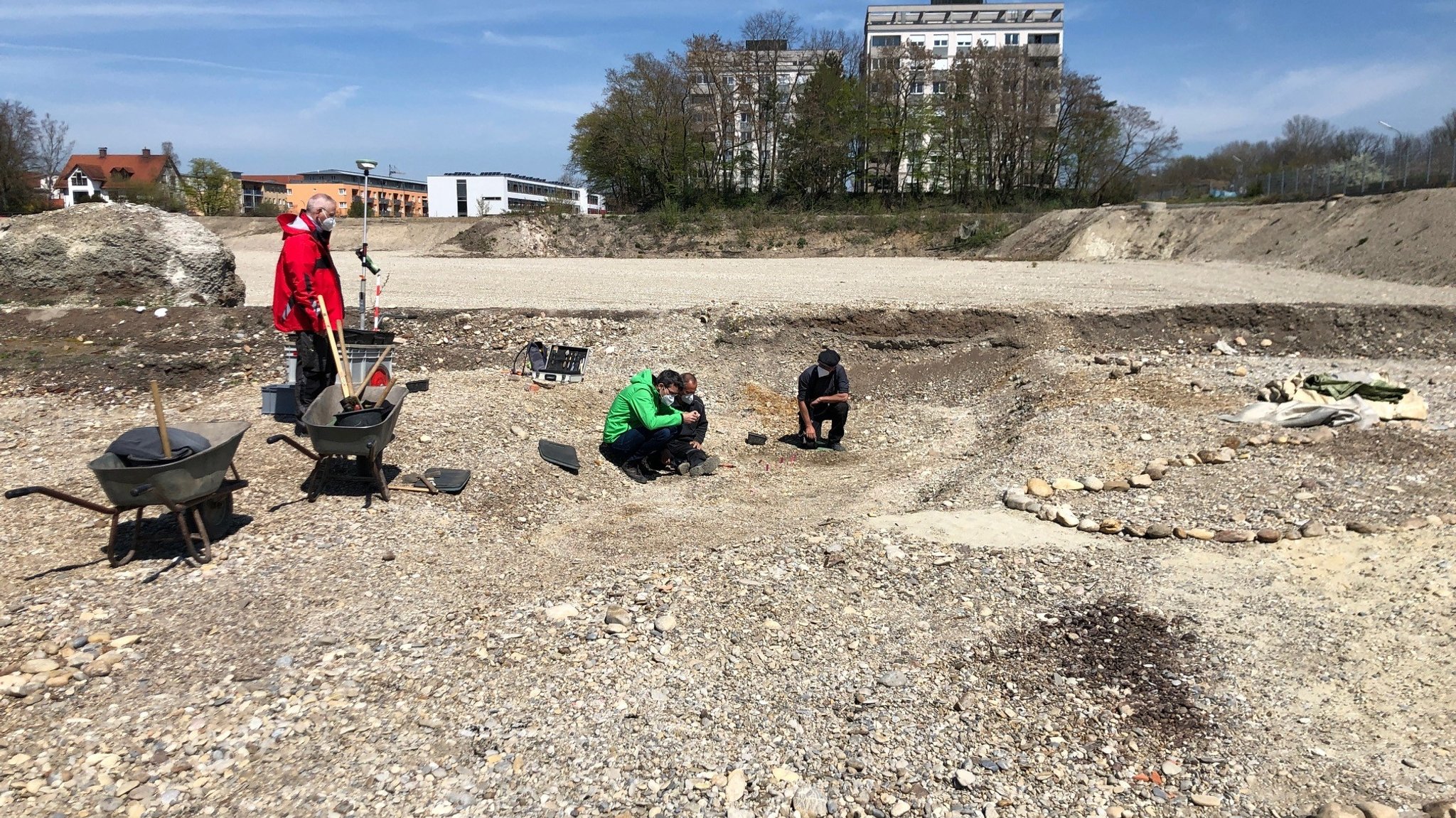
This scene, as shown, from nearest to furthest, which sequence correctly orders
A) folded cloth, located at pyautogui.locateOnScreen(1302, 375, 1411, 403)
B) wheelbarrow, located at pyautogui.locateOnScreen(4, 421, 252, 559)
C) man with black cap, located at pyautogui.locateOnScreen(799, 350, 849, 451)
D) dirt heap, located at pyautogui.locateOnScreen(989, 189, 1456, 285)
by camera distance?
wheelbarrow, located at pyautogui.locateOnScreen(4, 421, 252, 559) → folded cloth, located at pyautogui.locateOnScreen(1302, 375, 1411, 403) → man with black cap, located at pyautogui.locateOnScreen(799, 350, 849, 451) → dirt heap, located at pyautogui.locateOnScreen(989, 189, 1456, 285)

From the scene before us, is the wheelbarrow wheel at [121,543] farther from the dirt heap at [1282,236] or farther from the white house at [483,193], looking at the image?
the white house at [483,193]

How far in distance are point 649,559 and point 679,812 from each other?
8.18 ft

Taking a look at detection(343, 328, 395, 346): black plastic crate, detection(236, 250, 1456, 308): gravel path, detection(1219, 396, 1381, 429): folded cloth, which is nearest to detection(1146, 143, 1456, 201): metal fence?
detection(236, 250, 1456, 308): gravel path

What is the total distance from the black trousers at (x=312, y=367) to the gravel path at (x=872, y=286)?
25.0ft

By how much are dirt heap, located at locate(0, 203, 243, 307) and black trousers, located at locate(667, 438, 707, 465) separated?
8625mm

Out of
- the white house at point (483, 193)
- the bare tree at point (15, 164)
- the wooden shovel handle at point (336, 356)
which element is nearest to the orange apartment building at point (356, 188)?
the white house at point (483, 193)

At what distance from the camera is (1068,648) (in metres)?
4.73

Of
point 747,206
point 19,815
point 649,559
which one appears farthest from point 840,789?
point 747,206

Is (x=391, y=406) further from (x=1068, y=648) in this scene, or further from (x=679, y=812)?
(x=1068, y=648)

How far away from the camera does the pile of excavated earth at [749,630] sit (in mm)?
3648

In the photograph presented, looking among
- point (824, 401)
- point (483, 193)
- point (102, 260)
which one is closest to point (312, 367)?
point (824, 401)

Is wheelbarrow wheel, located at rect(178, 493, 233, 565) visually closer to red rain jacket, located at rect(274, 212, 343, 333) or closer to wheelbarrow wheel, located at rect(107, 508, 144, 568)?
wheelbarrow wheel, located at rect(107, 508, 144, 568)

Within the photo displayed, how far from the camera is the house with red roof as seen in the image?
218 feet

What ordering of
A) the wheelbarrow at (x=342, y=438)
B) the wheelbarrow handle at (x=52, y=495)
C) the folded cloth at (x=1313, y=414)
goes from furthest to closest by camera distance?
the folded cloth at (x=1313, y=414), the wheelbarrow at (x=342, y=438), the wheelbarrow handle at (x=52, y=495)
